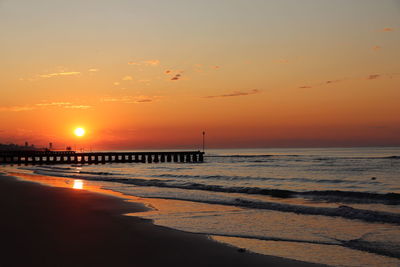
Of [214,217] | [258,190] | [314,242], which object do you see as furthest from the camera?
[258,190]

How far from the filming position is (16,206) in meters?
14.8

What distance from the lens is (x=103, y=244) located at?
348 inches

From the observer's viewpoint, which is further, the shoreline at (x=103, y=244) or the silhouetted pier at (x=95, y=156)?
the silhouetted pier at (x=95, y=156)

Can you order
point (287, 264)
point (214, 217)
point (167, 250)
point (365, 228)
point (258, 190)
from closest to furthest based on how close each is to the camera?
point (287, 264) < point (167, 250) < point (365, 228) < point (214, 217) < point (258, 190)

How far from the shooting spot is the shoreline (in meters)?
7.47

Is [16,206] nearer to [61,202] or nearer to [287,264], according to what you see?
[61,202]

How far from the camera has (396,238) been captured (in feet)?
31.8

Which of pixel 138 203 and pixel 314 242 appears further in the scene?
pixel 138 203

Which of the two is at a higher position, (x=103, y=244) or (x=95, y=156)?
(x=95, y=156)

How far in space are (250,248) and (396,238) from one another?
363 cm

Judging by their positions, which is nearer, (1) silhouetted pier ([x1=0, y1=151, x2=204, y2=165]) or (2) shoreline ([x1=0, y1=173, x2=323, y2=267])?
(2) shoreline ([x1=0, y1=173, x2=323, y2=267])

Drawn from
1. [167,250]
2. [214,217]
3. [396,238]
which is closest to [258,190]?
[214,217]

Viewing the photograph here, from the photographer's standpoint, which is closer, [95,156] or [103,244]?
[103,244]

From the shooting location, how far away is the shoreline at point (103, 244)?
7469 mm
